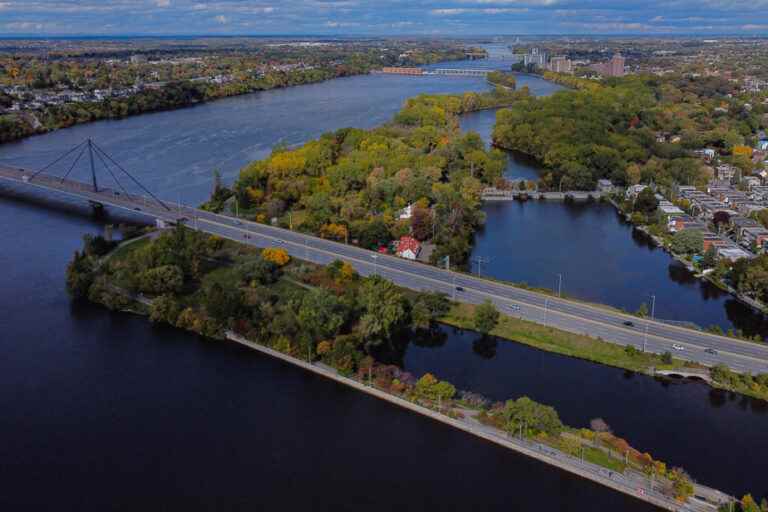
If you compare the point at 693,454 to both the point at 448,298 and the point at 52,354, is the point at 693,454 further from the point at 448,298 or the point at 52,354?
the point at 52,354

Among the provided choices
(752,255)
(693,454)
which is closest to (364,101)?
(752,255)

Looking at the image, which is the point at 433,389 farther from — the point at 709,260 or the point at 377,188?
the point at 377,188

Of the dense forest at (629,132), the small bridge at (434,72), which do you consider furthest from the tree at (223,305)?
the small bridge at (434,72)

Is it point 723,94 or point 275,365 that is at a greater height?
point 723,94

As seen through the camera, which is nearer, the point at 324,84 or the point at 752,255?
the point at 752,255

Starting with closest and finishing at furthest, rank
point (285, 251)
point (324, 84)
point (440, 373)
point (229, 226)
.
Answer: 1. point (440, 373)
2. point (285, 251)
3. point (229, 226)
4. point (324, 84)

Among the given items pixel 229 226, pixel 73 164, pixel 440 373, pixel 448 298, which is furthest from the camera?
pixel 73 164
